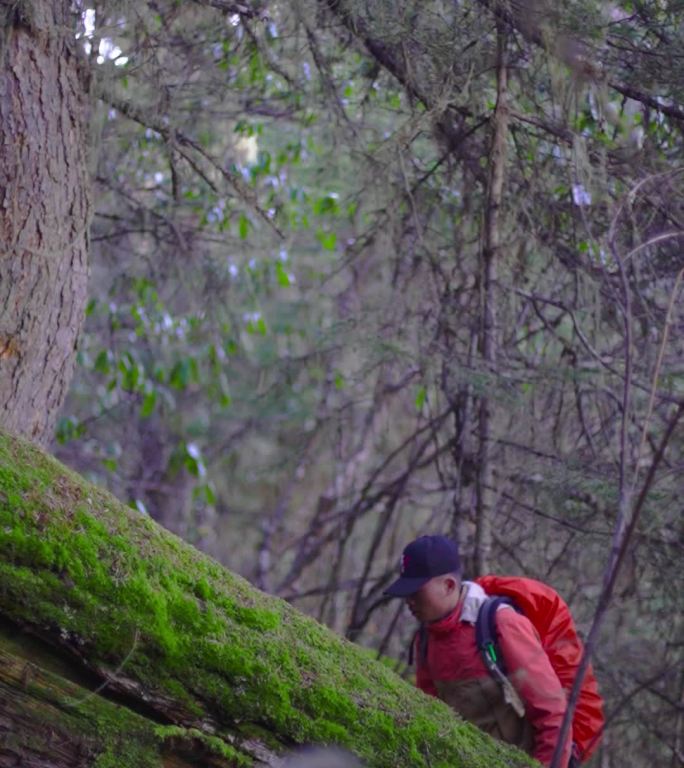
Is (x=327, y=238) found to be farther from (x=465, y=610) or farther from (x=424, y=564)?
(x=465, y=610)

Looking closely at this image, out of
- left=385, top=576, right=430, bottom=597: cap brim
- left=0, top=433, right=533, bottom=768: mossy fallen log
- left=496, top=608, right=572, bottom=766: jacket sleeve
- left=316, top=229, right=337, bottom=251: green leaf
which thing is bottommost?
left=0, top=433, right=533, bottom=768: mossy fallen log

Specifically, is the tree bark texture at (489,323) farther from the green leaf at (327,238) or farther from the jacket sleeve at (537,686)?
the green leaf at (327,238)

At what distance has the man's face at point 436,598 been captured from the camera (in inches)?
166

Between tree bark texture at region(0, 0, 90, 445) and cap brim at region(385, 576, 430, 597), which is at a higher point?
tree bark texture at region(0, 0, 90, 445)

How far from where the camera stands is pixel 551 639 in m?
4.21

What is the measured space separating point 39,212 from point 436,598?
8.09 feet

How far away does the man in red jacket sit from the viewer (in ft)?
12.9

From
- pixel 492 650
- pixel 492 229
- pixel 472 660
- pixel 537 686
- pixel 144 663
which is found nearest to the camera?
pixel 144 663

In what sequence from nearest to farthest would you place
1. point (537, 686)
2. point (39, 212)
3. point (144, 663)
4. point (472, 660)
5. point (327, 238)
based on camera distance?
point (144, 663) → point (537, 686) → point (472, 660) → point (39, 212) → point (327, 238)

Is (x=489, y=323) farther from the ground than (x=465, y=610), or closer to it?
farther from the ground

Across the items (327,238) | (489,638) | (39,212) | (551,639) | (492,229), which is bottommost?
(489,638)

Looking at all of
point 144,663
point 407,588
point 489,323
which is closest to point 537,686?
point 407,588

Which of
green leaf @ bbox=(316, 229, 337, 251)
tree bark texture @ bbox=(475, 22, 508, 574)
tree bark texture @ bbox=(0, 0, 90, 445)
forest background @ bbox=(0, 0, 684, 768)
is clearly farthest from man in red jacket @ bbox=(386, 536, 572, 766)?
green leaf @ bbox=(316, 229, 337, 251)

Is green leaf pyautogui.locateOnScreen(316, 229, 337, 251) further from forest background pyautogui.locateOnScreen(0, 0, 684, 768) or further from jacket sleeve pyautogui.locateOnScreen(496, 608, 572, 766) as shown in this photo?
jacket sleeve pyautogui.locateOnScreen(496, 608, 572, 766)
